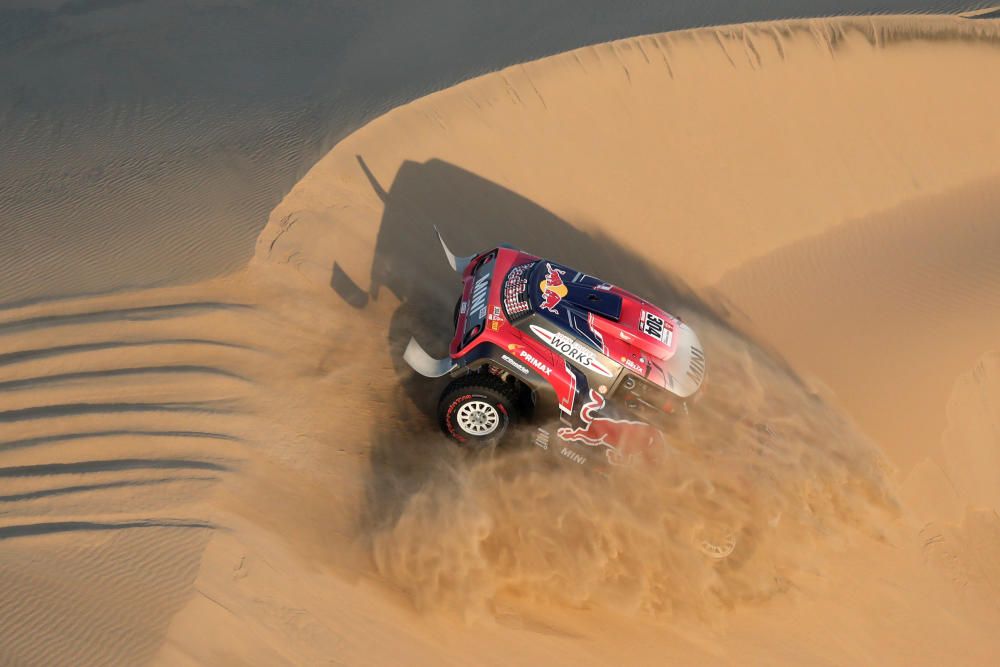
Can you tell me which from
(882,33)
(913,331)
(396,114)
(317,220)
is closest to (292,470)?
(317,220)

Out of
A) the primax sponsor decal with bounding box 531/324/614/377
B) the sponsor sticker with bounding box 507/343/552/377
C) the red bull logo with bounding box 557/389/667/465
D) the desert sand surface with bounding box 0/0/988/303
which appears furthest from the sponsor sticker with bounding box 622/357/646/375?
the desert sand surface with bounding box 0/0/988/303

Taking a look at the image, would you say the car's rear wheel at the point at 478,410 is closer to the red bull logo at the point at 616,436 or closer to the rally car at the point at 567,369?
the rally car at the point at 567,369

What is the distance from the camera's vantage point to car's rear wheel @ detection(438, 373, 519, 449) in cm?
750

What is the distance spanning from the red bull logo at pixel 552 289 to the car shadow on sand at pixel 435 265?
1.86m

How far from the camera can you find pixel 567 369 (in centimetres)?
732

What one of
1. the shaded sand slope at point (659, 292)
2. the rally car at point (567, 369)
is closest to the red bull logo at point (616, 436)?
the rally car at point (567, 369)

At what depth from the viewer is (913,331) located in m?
10.6

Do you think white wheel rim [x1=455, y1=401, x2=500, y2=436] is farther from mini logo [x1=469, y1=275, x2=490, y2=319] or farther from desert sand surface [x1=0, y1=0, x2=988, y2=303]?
desert sand surface [x1=0, y1=0, x2=988, y2=303]

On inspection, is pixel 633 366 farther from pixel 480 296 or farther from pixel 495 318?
pixel 480 296

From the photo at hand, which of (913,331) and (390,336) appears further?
(913,331)

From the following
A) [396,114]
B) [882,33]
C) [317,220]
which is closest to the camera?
[317,220]

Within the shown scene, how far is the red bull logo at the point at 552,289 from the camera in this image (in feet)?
24.5

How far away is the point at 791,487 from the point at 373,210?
255 inches

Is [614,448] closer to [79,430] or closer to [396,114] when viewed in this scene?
[79,430]
